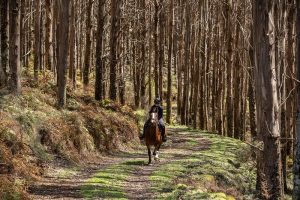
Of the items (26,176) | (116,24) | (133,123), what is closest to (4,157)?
(26,176)

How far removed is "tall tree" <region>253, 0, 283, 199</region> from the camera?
11.3 meters

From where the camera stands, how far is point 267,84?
11312mm

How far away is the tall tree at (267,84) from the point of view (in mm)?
11289

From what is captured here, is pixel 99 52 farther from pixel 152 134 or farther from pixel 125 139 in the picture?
pixel 152 134

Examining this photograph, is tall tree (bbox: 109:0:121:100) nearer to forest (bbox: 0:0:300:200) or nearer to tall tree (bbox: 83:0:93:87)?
forest (bbox: 0:0:300:200)

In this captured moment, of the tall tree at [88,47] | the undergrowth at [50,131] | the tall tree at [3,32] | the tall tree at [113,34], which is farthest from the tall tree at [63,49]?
the tall tree at [88,47]

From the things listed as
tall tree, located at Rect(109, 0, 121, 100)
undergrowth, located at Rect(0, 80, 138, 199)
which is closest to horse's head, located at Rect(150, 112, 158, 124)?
undergrowth, located at Rect(0, 80, 138, 199)

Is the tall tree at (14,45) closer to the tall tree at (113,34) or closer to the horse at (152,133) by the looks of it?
the horse at (152,133)

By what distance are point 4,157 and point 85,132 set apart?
21.3ft

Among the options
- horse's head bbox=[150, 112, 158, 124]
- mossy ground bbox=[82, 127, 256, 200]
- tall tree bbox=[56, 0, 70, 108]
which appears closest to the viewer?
mossy ground bbox=[82, 127, 256, 200]

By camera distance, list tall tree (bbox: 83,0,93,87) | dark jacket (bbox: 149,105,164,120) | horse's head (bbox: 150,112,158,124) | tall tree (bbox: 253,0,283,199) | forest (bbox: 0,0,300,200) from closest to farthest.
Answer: tall tree (bbox: 253,0,283,199)
forest (bbox: 0,0,300,200)
horse's head (bbox: 150,112,158,124)
dark jacket (bbox: 149,105,164,120)
tall tree (bbox: 83,0,93,87)

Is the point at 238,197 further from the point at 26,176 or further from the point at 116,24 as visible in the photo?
the point at 116,24

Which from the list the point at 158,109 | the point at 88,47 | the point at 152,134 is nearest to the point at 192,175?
the point at 152,134

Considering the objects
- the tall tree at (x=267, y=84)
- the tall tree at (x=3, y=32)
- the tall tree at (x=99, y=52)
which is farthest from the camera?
the tall tree at (x=99, y=52)
